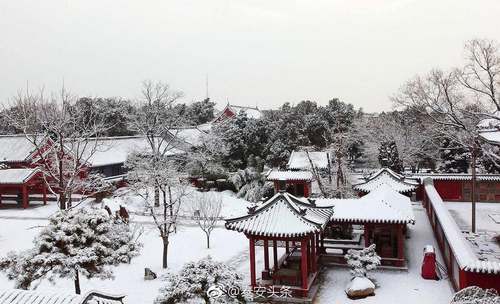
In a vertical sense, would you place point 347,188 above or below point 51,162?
below

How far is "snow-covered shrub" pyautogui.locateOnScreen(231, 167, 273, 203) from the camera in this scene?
32062mm

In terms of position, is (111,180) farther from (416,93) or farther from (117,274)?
(416,93)

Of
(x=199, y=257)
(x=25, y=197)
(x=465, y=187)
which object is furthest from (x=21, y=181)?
(x=465, y=187)

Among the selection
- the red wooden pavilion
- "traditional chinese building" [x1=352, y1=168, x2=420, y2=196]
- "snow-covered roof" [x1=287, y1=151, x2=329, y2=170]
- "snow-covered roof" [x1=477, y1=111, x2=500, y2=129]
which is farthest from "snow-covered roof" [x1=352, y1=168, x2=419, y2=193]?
the red wooden pavilion

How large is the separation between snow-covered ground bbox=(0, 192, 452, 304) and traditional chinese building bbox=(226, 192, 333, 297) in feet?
2.63

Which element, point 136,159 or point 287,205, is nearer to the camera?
point 287,205

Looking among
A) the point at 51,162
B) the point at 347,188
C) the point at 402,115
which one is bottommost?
the point at 347,188

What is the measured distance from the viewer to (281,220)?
13805 millimetres

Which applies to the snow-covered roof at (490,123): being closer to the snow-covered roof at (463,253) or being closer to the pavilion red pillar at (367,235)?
the snow-covered roof at (463,253)

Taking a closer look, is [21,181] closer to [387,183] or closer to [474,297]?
[387,183]

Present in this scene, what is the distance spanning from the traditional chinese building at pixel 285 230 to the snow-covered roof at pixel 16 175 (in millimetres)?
20565

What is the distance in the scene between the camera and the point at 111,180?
32.8 meters

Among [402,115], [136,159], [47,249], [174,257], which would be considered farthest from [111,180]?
[402,115]

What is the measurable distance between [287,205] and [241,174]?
62.5ft
